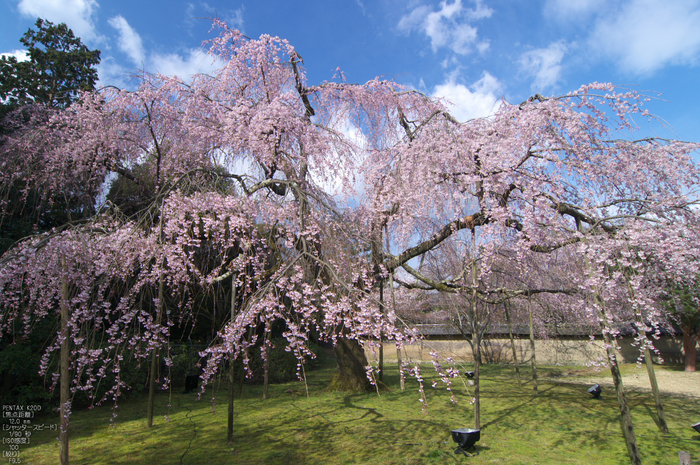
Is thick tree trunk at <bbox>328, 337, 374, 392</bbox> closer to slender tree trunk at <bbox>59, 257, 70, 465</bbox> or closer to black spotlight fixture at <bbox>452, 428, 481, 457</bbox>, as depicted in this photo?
black spotlight fixture at <bbox>452, 428, 481, 457</bbox>

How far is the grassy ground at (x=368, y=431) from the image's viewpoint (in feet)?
15.3

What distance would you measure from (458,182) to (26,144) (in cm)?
751

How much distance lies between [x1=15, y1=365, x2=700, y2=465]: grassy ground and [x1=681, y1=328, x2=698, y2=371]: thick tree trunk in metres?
6.52

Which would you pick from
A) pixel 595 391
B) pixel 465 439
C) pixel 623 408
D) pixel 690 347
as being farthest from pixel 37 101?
pixel 690 347

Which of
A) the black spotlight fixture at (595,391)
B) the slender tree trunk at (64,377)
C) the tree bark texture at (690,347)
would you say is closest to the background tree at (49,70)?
the slender tree trunk at (64,377)

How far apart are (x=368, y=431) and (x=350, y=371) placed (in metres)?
2.94

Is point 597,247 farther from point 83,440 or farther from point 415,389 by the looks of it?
point 83,440

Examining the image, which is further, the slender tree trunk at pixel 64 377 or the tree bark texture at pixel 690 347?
the tree bark texture at pixel 690 347

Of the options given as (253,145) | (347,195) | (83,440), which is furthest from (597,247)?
(83,440)

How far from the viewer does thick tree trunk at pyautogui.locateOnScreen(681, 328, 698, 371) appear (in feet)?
43.0

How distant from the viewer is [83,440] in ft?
17.3

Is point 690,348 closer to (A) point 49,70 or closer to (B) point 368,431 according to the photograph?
(B) point 368,431

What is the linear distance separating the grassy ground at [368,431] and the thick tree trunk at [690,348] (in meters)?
6.52

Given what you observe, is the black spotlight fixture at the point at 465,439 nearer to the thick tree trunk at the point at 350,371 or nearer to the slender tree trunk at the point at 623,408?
the slender tree trunk at the point at 623,408
